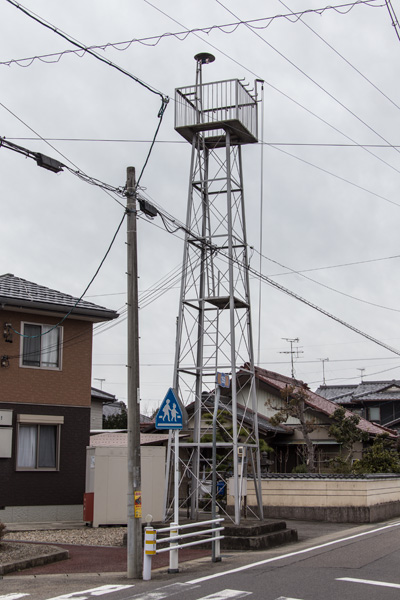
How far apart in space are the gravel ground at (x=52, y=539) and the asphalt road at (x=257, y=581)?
1.58 metres

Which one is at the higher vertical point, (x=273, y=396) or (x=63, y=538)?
(x=273, y=396)

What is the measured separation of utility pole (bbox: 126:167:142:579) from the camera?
10867 millimetres

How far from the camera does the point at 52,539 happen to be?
15594mm

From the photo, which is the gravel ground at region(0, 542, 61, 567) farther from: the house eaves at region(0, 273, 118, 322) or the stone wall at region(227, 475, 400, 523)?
the stone wall at region(227, 475, 400, 523)

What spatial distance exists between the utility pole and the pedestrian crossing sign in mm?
407

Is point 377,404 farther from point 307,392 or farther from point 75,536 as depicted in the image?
point 75,536

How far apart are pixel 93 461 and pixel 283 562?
8.84 metres

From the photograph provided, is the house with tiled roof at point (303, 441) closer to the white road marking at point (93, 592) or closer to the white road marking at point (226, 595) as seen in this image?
the white road marking at point (93, 592)

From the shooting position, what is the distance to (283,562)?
11773mm

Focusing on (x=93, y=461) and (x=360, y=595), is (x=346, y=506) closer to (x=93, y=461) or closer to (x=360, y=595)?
(x=93, y=461)

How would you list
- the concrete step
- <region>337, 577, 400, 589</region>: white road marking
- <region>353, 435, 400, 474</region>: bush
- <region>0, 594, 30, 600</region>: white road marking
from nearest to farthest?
<region>0, 594, 30, 600</region>: white road marking
<region>337, 577, 400, 589</region>: white road marking
the concrete step
<region>353, 435, 400, 474</region>: bush

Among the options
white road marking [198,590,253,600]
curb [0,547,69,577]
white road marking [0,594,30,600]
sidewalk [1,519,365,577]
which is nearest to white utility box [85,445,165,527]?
sidewalk [1,519,365,577]

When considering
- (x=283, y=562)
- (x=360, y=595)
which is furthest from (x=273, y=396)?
(x=360, y=595)

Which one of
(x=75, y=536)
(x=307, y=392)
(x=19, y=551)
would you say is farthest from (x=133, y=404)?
(x=307, y=392)
